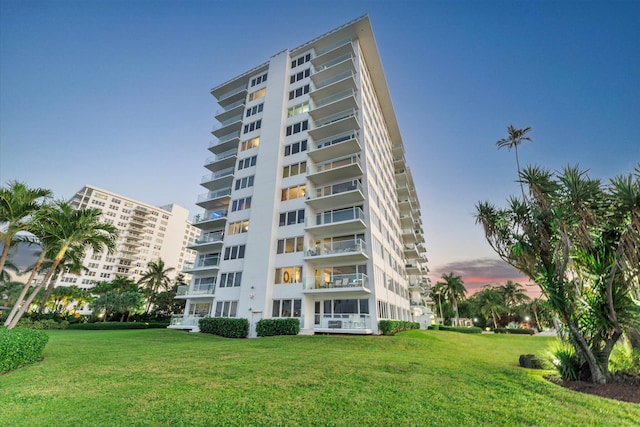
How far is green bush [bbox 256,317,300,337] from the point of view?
66.8ft

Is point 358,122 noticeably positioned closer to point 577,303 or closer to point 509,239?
point 509,239

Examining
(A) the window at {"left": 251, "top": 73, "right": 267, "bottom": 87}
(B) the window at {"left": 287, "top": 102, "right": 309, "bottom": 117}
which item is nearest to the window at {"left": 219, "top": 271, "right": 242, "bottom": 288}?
(B) the window at {"left": 287, "top": 102, "right": 309, "bottom": 117}

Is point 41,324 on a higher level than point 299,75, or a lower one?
lower

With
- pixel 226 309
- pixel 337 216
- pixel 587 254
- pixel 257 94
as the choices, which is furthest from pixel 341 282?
pixel 257 94

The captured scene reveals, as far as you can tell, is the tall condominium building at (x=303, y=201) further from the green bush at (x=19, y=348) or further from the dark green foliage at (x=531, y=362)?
the green bush at (x=19, y=348)

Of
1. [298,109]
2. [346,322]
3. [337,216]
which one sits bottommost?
[346,322]

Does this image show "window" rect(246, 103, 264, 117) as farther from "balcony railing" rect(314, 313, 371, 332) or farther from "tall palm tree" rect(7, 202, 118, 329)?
"balcony railing" rect(314, 313, 371, 332)

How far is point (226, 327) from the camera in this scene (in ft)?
72.0

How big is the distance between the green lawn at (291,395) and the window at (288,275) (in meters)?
12.6

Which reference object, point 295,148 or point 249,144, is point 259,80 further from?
point 295,148

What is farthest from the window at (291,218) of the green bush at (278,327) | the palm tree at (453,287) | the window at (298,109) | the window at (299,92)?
the palm tree at (453,287)

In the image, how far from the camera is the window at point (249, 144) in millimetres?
30812

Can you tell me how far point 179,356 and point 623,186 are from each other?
16.7 meters

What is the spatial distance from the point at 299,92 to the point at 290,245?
1790 cm
